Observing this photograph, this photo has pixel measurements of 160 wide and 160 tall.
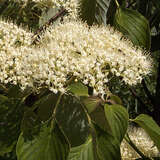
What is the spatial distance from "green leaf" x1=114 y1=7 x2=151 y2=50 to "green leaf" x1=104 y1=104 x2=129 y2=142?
39 cm

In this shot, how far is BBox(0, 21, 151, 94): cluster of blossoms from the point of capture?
3.09ft

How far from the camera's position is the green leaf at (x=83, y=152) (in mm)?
913

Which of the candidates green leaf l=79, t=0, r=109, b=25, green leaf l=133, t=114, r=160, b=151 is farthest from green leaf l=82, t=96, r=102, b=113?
green leaf l=79, t=0, r=109, b=25

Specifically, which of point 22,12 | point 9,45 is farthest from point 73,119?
point 22,12

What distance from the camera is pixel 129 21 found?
1.27m

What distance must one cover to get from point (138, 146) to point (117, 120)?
46cm

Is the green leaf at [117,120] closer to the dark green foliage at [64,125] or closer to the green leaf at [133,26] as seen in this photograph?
the dark green foliage at [64,125]

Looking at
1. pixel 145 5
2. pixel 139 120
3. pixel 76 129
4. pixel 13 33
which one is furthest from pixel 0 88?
pixel 145 5

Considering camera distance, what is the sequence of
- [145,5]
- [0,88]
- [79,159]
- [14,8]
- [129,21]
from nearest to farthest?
1. [79,159]
2. [0,88]
3. [129,21]
4. [14,8]
5. [145,5]

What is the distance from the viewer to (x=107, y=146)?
888 millimetres

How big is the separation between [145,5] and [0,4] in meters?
0.89

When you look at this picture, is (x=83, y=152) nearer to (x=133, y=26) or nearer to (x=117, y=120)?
(x=117, y=120)

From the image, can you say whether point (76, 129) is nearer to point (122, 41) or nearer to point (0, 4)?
point (122, 41)

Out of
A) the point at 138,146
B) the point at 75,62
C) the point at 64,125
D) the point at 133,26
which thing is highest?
the point at 133,26
